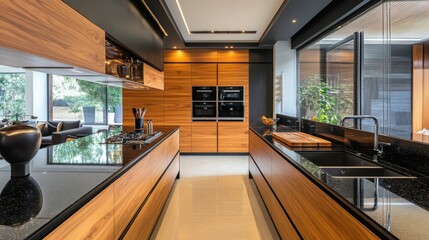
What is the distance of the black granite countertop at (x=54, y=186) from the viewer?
0.86 m

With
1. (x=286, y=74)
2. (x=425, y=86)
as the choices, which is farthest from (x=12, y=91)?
(x=425, y=86)

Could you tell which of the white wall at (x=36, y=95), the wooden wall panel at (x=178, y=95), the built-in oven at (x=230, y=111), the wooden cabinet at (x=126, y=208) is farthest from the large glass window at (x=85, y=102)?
the wooden cabinet at (x=126, y=208)

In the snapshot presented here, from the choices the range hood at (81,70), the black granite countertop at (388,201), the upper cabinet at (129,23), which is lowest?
the black granite countertop at (388,201)

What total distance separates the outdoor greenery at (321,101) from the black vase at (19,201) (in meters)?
4.11

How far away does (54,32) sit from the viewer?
1358 millimetres

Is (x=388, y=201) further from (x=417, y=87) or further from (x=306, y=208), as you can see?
(x=417, y=87)

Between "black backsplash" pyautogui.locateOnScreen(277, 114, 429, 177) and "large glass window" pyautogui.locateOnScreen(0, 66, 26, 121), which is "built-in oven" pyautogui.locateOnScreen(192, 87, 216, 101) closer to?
"black backsplash" pyautogui.locateOnScreen(277, 114, 429, 177)

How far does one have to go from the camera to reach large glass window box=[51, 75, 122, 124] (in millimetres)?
8273

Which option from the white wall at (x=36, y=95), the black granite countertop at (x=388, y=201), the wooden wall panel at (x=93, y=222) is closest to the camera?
the black granite countertop at (x=388, y=201)

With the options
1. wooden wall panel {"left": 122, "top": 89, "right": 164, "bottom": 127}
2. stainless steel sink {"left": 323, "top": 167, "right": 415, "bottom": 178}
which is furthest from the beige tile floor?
wooden wall panel {"left": 122, "top": 89, "right": 164, "bottom": 127}

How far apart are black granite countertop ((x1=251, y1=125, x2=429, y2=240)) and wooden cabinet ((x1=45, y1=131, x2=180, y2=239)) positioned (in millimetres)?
1049

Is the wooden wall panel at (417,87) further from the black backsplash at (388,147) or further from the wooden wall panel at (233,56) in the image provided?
the wooden wall panel at (233,56)

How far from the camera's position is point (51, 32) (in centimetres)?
133

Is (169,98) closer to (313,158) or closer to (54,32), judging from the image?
(313,158)
